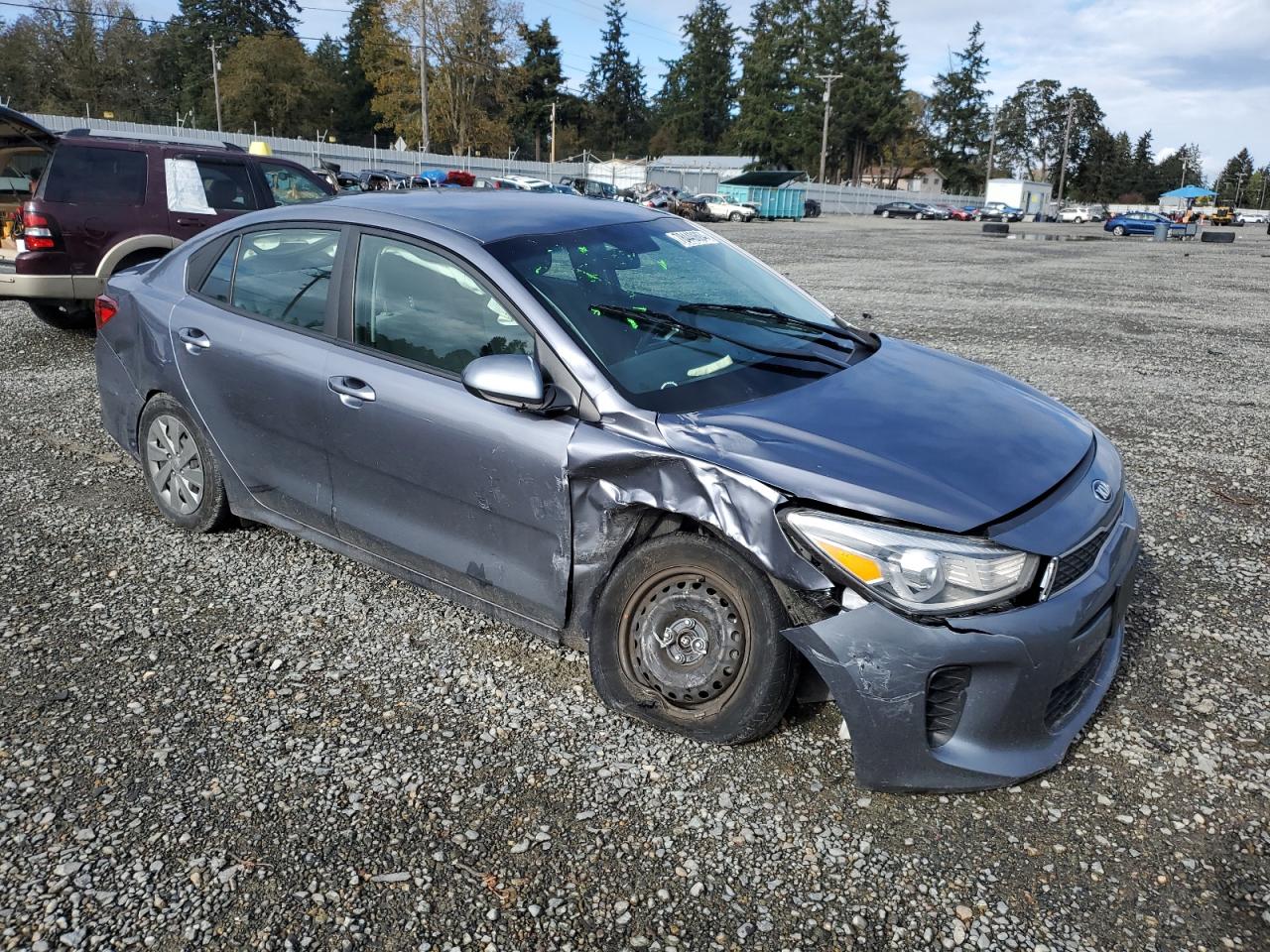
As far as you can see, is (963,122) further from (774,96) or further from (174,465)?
(174,465)

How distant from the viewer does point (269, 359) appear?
390cm

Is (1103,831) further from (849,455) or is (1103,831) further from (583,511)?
(583,511)

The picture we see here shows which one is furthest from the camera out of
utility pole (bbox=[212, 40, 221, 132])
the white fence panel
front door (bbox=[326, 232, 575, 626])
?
utility pole (bbox=[212, 40, 221, 132])

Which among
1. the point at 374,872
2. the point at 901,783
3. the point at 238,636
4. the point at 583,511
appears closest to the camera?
the point at 374,872

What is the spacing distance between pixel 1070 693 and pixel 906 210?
69287 millimetres

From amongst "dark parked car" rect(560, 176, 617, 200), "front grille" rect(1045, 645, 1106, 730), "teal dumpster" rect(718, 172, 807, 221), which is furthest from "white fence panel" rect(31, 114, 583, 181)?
"front grille" rect(1045, 645, 1106, 730)

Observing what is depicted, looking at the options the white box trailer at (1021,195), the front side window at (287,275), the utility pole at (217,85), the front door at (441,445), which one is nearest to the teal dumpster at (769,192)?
the white box trailer at (1021,195)

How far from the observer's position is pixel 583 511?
306 cm

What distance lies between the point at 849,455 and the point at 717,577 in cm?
51

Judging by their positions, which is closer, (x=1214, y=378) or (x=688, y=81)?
(x=1214, y=378)

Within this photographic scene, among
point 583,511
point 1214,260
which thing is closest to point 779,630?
point 583,511

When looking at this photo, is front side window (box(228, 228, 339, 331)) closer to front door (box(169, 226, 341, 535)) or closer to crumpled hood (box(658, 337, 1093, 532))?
front door (box(169, 226, 341, 535))

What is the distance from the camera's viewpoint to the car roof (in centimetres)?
361

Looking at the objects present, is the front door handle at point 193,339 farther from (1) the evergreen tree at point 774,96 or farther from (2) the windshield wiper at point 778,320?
(1) the evergreen tree at point 774,96
